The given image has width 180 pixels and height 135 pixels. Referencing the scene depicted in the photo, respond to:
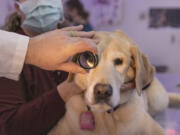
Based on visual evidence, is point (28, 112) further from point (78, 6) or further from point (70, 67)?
point (78, 6)

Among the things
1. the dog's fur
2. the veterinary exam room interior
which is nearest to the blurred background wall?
the veterinary exam room interior

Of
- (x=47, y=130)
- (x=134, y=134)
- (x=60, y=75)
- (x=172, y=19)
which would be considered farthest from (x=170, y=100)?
(x=172, y=19)

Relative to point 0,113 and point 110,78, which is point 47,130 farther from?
point 110,78

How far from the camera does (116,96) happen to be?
0.97 meters

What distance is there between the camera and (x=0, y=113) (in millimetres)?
1149

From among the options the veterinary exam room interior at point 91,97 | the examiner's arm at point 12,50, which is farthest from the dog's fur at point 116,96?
the examiner's arm at point 12,50

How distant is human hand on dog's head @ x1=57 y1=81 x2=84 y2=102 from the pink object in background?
94 millimetres

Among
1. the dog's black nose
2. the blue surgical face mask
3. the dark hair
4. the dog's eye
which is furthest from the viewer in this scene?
the dark hair

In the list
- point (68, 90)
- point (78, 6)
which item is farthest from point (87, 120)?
point (78, 6)

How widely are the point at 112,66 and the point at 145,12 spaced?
5.92 feet

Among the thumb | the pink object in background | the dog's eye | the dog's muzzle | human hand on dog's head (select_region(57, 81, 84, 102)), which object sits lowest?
the pink object in background

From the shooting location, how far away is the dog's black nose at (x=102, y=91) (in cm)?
91

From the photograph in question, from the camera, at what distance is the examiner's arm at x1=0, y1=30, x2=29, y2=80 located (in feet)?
2.21

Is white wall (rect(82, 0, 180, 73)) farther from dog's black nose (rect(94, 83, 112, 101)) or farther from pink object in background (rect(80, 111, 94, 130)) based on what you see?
dog's black nose (rect(94, 83, 112, 101))
